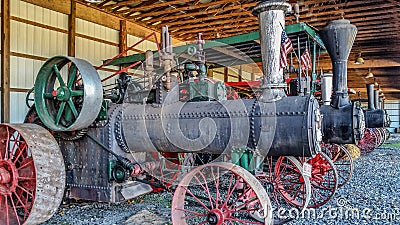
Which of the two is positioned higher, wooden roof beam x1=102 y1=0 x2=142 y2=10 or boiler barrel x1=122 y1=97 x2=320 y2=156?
wooden roof beam x1=102 y1=0 x2=142 y2=10

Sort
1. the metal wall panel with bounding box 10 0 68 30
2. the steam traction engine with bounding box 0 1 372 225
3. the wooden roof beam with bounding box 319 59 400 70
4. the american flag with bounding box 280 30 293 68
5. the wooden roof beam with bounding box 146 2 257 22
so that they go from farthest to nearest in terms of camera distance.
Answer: the wooden roof beam with bounding box 319 59 400 70 < the wooden roof beam with bounding box 146 2 257 22 < the metal wall panel with bounding box 10 0 68 30 < the american flag with bounding box 280 30 293 68 < the steam traction engine with bounding box 0 1 372 225

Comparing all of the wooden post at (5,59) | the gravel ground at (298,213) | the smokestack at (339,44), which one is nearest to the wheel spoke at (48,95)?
the gravel ground at (298,213)

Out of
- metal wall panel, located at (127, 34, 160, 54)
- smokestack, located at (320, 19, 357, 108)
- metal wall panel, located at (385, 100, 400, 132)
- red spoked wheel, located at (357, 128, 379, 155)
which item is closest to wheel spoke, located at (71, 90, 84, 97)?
smokestack, located at (320, 19, 357, 108)

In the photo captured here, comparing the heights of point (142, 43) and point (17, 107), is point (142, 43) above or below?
above

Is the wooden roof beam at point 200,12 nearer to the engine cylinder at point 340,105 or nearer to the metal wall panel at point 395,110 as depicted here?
the engine cylinder at point 340,105

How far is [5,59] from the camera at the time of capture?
280 inches

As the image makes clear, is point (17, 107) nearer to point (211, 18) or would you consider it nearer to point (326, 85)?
point (211, 18)

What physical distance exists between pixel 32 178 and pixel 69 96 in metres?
0.78

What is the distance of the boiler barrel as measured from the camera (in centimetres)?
277

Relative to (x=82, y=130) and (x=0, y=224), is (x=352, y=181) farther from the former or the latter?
(x=0, y=224)

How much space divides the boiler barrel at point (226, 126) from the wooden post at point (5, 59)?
4.76 metres

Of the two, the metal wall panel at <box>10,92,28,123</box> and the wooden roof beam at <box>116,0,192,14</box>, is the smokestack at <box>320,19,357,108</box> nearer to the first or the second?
the wooden roof beam at <box>116,0,192,14</box>

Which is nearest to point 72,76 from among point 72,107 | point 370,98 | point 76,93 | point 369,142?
point 76,93

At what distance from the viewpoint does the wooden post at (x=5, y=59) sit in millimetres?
7051
